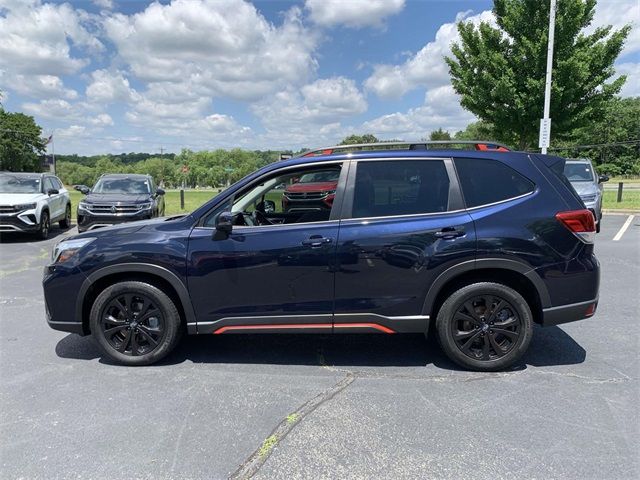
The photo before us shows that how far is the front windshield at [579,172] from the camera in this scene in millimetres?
12305

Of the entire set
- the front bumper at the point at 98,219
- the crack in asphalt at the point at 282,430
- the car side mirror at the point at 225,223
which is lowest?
the crack in asphalt at the point at 282,430

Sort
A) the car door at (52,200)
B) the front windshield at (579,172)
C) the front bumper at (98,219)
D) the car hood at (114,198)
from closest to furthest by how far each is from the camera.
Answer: the front bumper at (98,219)
the car hood at (114,198)
the car door at (52,200)
the front windshield at (579,172)

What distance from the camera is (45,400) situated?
3.44 metres

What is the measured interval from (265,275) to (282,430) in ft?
4.02

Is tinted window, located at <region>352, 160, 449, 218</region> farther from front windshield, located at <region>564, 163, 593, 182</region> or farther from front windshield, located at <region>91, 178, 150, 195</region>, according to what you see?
front windshield, located at <region>564, 163, 593, 182</region>

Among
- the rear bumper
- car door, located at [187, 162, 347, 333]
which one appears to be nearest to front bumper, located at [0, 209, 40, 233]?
car door, located at [187, 162, 347, 333]

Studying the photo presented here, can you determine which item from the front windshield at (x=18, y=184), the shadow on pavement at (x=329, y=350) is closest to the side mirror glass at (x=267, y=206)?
the shadow on pavement at (x=329, y=350)

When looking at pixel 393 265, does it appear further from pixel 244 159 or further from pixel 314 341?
pixel 244 159

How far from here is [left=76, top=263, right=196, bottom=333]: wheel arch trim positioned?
3861mm

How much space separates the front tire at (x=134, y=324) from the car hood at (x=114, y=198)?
784 cm

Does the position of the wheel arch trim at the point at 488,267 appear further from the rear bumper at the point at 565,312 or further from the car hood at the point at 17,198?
the car hood at the point at 17,198

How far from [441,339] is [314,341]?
4.34ft

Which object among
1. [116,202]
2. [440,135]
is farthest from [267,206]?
[440,135]

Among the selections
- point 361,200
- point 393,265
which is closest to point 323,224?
point 361,200
